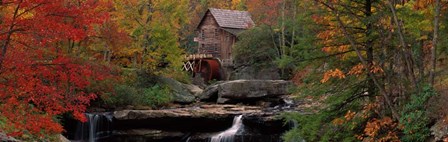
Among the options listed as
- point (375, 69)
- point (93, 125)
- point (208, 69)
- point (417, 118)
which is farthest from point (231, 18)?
point (417, 118)

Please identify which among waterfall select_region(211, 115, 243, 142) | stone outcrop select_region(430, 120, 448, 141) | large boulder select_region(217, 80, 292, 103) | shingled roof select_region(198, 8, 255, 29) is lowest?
waterfall select_region(211, 115, 243, 142)

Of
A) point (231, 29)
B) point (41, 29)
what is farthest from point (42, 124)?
point (231, 29)

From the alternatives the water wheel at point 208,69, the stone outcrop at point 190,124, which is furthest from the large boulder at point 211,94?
the water wheel at point 208,69

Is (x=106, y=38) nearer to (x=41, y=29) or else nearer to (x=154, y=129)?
(x=154, y=129)

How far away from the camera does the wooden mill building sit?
35.3 metres

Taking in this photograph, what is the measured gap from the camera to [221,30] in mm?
36156

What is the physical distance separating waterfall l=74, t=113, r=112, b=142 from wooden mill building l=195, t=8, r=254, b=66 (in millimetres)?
18306

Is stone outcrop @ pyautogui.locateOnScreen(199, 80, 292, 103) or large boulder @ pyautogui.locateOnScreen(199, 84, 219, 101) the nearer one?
stone outcrop @ pyautogui.locateOnScreen(199, 80, 292, 103)

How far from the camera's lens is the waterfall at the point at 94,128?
55.2 ft

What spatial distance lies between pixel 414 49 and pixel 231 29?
27.1 metres

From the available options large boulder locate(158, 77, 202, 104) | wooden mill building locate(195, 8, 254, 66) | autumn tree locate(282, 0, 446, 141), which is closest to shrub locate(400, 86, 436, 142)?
autumn tree locate(282, 0, 446, 141)

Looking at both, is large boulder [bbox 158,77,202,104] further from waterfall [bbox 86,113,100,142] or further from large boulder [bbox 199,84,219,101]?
waterfall [bbox 86,113,100,142]

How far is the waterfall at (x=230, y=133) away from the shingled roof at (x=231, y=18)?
19.3 m

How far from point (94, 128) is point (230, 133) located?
17.9 feet
